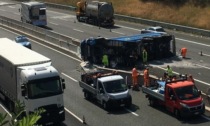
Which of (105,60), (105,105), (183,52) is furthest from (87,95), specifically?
(183,52)

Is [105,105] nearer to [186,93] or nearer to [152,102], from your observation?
[152,102]

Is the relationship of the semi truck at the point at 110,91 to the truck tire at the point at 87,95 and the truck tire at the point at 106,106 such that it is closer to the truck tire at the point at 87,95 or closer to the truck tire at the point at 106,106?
the truck tire at the point at 106,106

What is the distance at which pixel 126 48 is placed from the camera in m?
35.1

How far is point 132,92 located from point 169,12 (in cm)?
3677

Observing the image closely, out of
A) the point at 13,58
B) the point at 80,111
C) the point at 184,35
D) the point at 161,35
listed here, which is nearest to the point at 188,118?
the point at 80,111

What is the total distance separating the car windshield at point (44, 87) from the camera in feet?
61.4

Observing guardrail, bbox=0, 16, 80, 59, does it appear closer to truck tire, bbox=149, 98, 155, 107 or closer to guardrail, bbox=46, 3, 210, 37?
guardrail, bbox=46, 3, 210, 37

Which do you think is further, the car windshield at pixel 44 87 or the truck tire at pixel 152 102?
the truck tire at pixel 152 102

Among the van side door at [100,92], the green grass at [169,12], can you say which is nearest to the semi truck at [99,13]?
the green grass at [169,12]

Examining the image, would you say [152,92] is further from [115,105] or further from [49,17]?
[49,17]

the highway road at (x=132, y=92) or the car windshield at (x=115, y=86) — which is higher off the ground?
the car windshield at (x=115, y=86)

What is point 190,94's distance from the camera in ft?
68.1

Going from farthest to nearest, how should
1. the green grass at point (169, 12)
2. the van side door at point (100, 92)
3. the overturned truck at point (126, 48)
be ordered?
the green grass at point (169, 12), the overturned truck at point (126, 48), the van side door at point (100, 92)

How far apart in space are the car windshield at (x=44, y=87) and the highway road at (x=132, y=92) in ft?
8.17
